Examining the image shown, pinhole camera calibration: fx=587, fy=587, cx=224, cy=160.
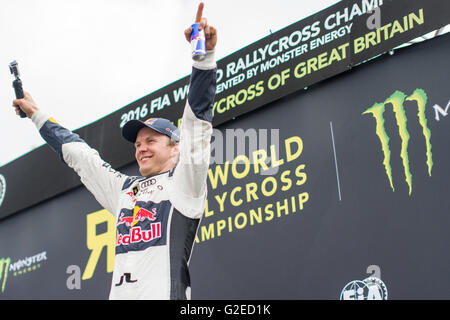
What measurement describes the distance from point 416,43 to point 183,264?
2427 mm

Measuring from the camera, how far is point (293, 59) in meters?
4.42

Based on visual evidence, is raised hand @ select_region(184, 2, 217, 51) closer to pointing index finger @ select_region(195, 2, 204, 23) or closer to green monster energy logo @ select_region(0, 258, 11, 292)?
pointing index finger @ select_region(195, 2, 204, 23)

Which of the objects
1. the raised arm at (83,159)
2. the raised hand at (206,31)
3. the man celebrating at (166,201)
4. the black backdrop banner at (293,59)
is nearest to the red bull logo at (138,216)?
the man celebrating at (166,201)

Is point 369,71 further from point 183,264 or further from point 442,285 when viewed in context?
point 183,264

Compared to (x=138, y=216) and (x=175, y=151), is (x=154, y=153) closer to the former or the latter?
(x=175, y=151)

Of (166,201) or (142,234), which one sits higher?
(166,201)

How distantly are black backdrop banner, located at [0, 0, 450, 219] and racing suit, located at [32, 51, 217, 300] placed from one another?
2.04 metres

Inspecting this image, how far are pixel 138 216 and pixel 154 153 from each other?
31cm

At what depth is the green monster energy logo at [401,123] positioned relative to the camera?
366cm

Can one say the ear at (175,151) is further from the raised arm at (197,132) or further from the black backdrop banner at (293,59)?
the black backdrop banner at (293,59)

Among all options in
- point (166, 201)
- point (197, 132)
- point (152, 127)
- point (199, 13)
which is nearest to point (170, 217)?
point (166, 201)

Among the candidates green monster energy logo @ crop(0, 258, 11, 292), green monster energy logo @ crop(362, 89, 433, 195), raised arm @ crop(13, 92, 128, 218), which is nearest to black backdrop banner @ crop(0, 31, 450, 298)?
green monster energy logo @ crop(362, 89, 433, 195)

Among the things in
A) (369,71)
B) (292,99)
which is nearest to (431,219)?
(369,71)

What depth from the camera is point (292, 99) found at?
4.45 metres
